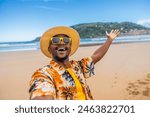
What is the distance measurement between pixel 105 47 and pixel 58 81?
460 millimetres

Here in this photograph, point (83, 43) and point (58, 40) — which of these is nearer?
point (58, 40)

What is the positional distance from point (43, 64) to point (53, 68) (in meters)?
0.10

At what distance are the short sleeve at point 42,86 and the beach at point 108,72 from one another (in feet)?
0.43

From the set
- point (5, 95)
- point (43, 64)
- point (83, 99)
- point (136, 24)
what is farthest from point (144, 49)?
point (5, 95)

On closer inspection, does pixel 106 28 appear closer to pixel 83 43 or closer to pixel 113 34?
pixel 113 34

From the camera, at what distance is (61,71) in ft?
7.73

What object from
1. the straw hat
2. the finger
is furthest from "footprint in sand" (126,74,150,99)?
the straw hat

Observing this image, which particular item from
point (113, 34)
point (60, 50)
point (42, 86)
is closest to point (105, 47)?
point (113, 34)

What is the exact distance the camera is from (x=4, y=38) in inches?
98.8

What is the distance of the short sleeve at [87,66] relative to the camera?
2443 mm

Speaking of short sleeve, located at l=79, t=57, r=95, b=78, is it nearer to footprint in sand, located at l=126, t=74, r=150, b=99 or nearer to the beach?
the beach


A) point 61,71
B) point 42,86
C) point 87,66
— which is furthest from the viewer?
point 87,66

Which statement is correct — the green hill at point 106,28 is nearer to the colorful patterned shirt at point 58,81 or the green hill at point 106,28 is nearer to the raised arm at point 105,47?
the raised arm at point 105,47

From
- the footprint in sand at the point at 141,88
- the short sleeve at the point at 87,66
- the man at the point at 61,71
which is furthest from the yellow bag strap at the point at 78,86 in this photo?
the footprint in sand at the point at 141,88
